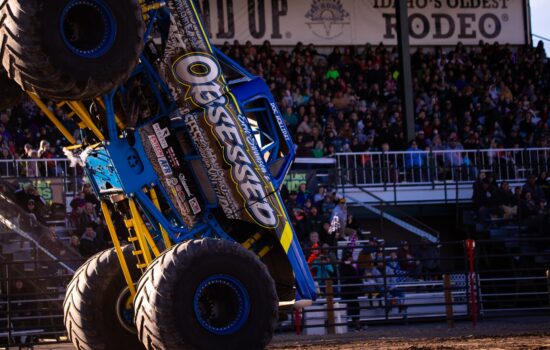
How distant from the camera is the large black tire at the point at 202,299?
28.6 ft

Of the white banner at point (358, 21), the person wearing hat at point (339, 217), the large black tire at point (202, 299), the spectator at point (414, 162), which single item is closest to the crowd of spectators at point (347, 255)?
the person wearing hat at point (339, 217)

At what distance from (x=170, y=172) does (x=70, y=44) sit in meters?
1.79

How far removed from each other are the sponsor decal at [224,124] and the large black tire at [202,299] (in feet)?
2.44

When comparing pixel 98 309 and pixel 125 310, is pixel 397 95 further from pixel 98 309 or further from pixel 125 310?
pixel 98 309

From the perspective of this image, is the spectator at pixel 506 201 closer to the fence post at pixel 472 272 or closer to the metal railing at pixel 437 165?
the metal railing at pixel 437 165

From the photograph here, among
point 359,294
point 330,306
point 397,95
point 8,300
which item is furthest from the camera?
point 397,95

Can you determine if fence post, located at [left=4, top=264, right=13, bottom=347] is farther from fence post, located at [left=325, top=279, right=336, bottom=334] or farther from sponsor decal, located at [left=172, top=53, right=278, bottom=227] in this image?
sponsor decal, located at [left=172, top=53, right=278, bottom=227]

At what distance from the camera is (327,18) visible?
107 feet

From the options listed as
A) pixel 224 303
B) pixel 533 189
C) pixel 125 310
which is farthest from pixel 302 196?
pixel 224 303

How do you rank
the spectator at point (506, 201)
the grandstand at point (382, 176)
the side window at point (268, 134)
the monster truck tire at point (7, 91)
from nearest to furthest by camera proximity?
the monster truck tire at point (7, 91), the side window at point (268, 134), the grandstand at point (382, 176), the spectator at point (506, 201)

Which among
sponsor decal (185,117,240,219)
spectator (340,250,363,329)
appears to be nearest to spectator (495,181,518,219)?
spectator (340,250,363,329)

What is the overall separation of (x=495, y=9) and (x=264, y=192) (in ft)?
86.1

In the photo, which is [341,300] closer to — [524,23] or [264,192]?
[264,192]

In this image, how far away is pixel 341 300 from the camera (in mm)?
17719
